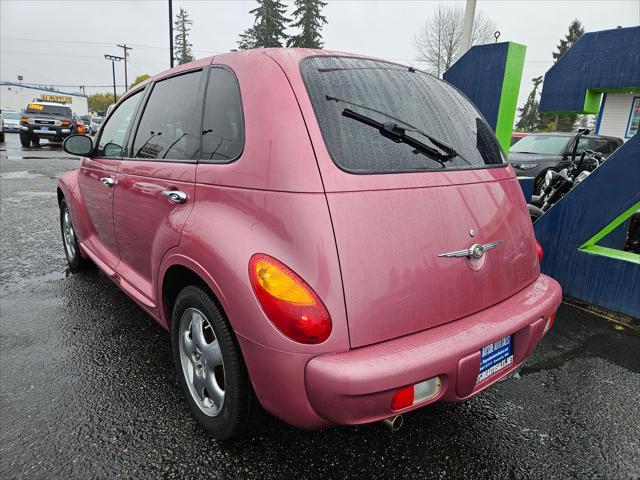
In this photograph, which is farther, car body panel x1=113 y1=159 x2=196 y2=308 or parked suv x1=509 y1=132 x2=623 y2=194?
parked suv x1=509 y1=132 x2=623 y2=194

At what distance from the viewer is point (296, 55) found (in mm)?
1949

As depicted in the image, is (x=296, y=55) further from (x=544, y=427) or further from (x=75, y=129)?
(x=75, y=129)

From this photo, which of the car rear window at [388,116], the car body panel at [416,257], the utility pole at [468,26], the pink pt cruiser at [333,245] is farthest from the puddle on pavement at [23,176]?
the car body panel at [416,257]

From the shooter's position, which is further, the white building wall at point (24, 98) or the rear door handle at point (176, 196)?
the white building wall at point (24, 98)

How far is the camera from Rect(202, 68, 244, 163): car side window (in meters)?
→ 1.89

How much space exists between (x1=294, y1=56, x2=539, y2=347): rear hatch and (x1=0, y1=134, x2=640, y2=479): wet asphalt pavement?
75 centimetres

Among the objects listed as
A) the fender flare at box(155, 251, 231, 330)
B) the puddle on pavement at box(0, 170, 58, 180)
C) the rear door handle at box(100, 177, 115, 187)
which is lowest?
the puddle on pavement at box(0, 170, 58, 180)

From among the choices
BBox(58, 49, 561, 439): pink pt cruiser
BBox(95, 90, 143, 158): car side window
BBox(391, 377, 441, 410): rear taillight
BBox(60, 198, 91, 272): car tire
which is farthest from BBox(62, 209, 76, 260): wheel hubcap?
BBox(391, 377, 441, 410): rear taillight

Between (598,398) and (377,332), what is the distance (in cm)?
184

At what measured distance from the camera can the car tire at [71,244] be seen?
4.10m

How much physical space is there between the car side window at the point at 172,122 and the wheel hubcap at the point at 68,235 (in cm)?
188

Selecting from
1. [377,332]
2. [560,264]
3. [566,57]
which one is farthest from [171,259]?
[566,57]

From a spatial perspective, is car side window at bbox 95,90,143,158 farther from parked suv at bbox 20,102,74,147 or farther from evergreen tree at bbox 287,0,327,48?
evergreen tree at bbox 287,0,327,48

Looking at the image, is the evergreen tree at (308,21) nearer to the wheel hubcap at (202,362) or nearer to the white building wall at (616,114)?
the white building wall at (616,114)
